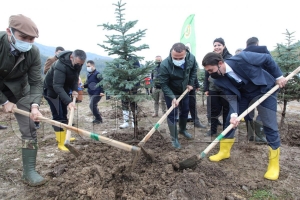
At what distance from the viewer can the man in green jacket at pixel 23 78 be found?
270cm

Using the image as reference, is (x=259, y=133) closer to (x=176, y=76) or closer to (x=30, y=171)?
(x=176, y=76)

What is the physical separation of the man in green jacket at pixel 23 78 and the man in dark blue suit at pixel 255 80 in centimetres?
247

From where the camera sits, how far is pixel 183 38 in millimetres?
8383

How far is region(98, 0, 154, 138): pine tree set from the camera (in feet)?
13.3

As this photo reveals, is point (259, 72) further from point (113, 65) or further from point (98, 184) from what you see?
point (98, 184)

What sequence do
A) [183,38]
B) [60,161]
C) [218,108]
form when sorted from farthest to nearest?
[183,38] < [218,108] < [60,161]

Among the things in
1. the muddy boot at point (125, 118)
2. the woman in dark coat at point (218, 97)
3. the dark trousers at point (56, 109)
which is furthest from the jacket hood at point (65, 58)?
the woman in dark coat at point (218, 97)

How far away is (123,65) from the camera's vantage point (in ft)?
13.5

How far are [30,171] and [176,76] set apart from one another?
116 inches

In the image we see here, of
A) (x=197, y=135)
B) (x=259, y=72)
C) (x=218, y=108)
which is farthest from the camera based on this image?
(x=197, y=135)

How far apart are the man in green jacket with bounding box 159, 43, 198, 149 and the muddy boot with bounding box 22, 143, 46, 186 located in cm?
245

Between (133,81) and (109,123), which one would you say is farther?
(109,123)

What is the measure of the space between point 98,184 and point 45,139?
3.12 m

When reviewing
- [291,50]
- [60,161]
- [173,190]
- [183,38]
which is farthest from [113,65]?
[183,38]
